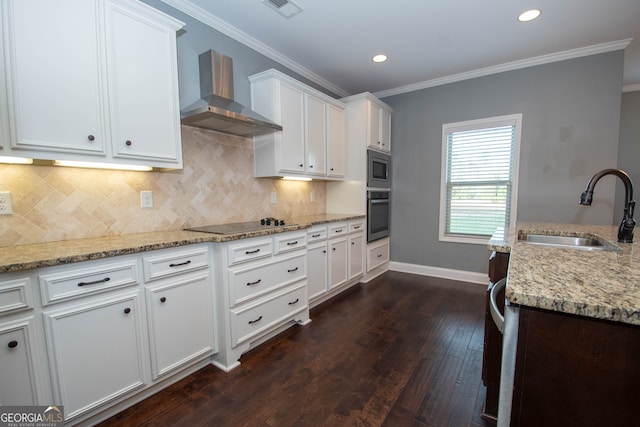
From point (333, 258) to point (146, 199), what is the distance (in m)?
1.92

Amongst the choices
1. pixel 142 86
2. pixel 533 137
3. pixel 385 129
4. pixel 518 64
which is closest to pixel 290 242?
pixel 142 86

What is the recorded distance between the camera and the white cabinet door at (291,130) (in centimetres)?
280

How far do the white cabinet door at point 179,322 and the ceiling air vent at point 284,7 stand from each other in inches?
85.2

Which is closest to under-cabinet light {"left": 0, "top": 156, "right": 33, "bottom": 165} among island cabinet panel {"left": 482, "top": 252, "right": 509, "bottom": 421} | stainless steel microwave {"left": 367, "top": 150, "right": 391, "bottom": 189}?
island cabinet panel {"left": 482, "top": 252, "right": 509, "bottom": 421}

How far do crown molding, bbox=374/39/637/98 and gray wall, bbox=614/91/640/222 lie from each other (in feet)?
6.39

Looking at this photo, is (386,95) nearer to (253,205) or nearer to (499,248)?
(253,205)

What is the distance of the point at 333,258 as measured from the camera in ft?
10.5

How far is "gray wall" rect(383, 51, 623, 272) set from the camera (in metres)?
3.08

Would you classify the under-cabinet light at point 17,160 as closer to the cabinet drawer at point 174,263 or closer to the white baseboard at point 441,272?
the cabinet drawer at point 174,263

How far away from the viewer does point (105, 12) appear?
5.31 feet

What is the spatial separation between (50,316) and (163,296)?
500 mm

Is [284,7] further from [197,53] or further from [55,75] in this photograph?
[55,75]

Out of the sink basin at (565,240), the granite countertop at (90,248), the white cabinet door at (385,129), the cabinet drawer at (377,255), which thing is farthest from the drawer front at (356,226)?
the sink basin at (565,240)

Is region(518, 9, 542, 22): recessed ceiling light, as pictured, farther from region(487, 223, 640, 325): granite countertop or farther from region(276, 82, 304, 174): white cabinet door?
region(487, 223, 640, 325): granite countertop
